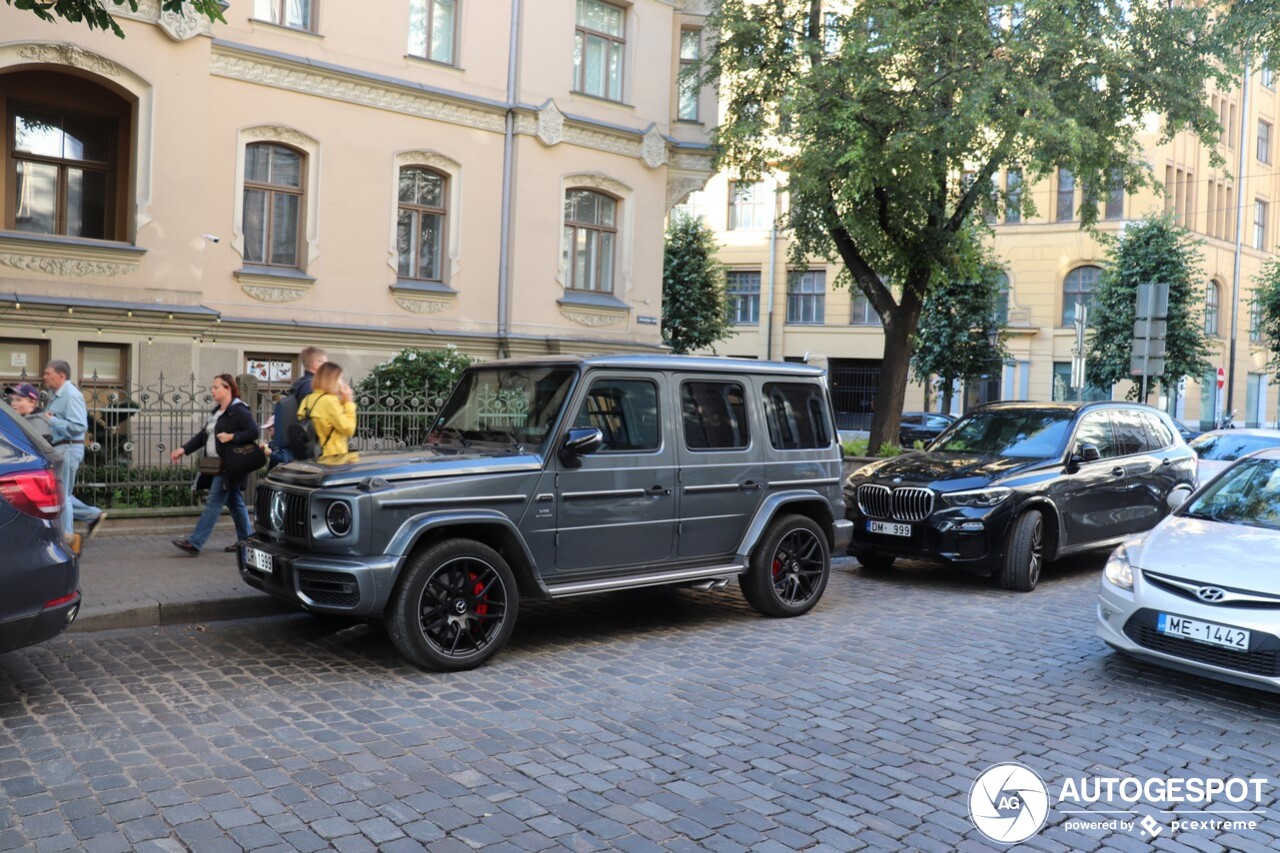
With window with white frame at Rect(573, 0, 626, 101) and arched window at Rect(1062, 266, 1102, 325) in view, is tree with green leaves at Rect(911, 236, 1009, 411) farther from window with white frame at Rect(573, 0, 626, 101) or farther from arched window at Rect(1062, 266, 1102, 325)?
window with white frame at Rect(573, 0, 626, 101)

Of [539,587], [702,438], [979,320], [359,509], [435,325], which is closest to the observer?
[359,509]

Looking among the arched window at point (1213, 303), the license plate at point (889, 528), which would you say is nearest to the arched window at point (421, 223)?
the license plate at point (889, 528)

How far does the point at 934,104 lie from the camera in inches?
602

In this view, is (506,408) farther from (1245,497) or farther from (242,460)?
(1245,497)

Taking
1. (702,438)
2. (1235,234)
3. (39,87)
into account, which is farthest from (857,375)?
(702,438)

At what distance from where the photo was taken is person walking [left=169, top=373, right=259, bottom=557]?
9695mm

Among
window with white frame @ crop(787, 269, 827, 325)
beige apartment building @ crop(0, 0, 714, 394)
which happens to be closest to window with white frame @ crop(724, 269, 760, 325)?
window with white frame @ crop(787, 269, 827, 325)

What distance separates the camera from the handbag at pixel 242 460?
31.6ft

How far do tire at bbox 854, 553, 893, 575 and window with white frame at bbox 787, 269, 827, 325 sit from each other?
1382 inches

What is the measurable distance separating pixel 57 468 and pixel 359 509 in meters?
1.64

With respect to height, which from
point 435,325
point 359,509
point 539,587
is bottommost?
point 539,587

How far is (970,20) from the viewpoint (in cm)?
1486

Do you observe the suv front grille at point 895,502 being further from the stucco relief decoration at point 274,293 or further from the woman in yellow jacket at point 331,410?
the stucco relief decoration at point 274,293

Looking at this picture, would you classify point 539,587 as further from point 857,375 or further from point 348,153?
point 857,375
